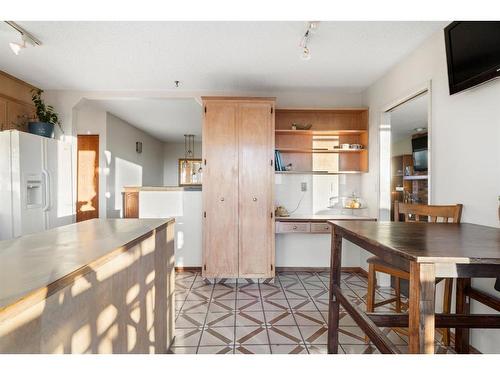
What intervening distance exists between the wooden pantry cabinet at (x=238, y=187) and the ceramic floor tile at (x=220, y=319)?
0.80 meters

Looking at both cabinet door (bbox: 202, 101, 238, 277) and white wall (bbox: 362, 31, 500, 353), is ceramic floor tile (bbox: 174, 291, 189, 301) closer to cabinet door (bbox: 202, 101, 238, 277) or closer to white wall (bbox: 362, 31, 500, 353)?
cabinet door (bbox: 202, 101, 238, 277)

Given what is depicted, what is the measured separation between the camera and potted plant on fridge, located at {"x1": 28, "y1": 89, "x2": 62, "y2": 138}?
3557 mm

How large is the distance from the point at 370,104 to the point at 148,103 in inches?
127

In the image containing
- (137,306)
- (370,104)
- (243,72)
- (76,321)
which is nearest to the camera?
(76,321)

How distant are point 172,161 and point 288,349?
25.5 ft

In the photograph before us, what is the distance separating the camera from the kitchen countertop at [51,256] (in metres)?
0.68

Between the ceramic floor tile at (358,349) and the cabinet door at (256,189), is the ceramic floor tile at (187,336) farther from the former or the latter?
the cabinet door at (256,189)

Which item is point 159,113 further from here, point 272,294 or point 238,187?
point 272,294

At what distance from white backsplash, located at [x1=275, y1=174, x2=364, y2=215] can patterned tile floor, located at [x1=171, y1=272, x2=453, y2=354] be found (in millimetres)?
887

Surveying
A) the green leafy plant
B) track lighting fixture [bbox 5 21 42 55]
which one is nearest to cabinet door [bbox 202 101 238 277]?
track lighting fixture [bbox 5 21 42 55]

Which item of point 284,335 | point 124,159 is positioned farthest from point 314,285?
point 124,159

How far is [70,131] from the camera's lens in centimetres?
Answer: 392
